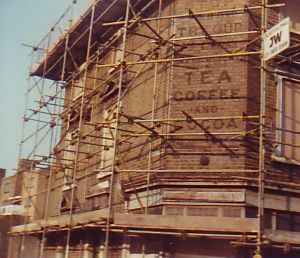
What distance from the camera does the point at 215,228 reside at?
10.1m

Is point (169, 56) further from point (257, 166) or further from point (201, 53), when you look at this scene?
point (257, 166)

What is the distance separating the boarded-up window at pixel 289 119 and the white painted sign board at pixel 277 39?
1.61 metres

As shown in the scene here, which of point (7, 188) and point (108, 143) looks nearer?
point (108, 143)

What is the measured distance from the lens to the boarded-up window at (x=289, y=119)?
11.5 meters

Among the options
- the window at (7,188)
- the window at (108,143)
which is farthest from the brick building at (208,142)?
the window at (7,188)

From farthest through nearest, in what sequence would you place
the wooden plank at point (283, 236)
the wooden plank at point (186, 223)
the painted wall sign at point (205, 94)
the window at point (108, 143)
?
the window at point (108, 143) → the painted wall sign at point (205, 94) → the wooden plank at point (283, 236) → the wooden plank at point (186, 223)

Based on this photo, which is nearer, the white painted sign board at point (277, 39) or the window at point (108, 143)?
the white painted sign board at point (277, 39)

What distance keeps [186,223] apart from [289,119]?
141 inches

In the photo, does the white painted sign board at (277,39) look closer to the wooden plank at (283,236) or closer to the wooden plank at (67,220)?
the wooden plank at (283,236)

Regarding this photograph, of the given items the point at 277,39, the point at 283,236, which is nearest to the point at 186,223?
the point at 283,236

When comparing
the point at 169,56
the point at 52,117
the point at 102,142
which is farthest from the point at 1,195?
the point at 169,56

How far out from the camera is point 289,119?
11.8m

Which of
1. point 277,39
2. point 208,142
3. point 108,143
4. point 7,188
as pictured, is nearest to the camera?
point 277,39

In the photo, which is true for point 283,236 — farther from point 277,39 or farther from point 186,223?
point 277,39
